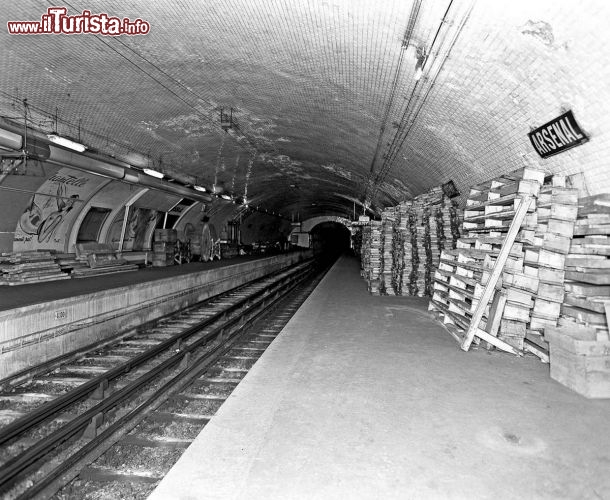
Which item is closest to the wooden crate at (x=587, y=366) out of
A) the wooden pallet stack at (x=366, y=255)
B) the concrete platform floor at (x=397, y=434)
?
the concrete platform floor at (x=397, y=434)

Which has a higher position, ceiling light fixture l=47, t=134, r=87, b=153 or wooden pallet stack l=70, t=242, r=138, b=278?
ceiling light fixture l=47, t=134, r=87, b=153

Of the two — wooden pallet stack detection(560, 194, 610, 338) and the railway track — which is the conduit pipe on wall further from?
wooden pallet stack detection(560, 194, 610, 338)

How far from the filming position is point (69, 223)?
14234mm

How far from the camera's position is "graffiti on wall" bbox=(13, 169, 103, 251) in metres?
12.1

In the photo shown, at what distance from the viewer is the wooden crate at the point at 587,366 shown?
4789mm

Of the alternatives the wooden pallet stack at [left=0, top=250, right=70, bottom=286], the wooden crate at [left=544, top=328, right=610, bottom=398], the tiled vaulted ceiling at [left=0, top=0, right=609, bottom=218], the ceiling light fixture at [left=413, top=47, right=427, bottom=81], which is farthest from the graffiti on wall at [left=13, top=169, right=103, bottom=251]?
the wooden crate at [left=544, top=328, right=610, bottom=398]

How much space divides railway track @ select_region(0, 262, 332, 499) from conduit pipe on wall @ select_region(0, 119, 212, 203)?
428cm

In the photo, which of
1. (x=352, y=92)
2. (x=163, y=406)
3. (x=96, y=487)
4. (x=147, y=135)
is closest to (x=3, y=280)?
(x=147, y=135)

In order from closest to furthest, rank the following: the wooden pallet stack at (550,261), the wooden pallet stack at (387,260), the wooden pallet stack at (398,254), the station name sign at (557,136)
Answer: the station name sign at (557,136) < the wooden pallet stack at (550,261) < the wooden pallet stack at (398,254) < the wooden pallet stack at (387,260)

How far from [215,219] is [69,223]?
496 inches

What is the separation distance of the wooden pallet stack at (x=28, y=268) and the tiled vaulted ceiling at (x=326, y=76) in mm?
3348

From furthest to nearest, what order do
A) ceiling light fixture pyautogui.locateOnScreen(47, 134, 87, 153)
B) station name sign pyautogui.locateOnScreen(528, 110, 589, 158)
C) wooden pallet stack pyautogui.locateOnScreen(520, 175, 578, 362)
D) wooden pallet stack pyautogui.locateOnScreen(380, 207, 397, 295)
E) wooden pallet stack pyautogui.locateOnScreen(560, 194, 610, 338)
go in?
wooden pallet stack pyautogui.locateOnScreen(380, 207, 397, 295) → ceiling light fixture pyautogui.locateOnScreen(47, 134, 87, 153) → wooden pallet stack pyautogui.locateOnScreen(520, 175, 578, 362) → station name sign pyautogui.locateOnScreen(528, 110, 589, 158) → wooden pallet stack pyautogui.locateOnScreen(560, 194, 610, 338)

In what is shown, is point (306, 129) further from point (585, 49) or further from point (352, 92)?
point (585, 49)

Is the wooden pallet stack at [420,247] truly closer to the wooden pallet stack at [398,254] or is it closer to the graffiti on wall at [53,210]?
the wooden pallet stack at [398,254]
